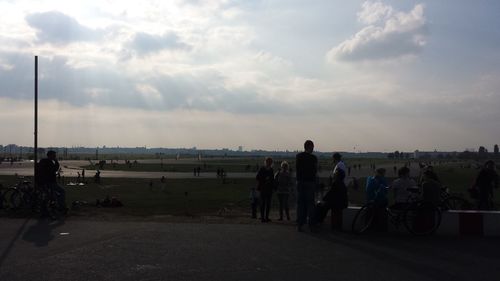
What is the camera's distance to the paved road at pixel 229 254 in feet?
25.7

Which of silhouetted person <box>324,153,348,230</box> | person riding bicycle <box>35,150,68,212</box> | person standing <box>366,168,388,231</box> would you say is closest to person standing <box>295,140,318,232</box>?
silhouetted person <box>324,153,348,230</box>

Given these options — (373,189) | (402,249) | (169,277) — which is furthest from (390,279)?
(373,189)

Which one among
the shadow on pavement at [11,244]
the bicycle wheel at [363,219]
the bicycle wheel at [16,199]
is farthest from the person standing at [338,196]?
the bicycle wheel at [16,199]

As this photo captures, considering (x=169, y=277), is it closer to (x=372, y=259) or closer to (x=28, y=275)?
(x=28, y=275)

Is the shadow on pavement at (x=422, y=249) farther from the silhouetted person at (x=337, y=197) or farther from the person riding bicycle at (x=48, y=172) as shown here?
the person riding bicycle at (x=48, y=172)

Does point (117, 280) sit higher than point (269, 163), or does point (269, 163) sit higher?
point (269, 163)

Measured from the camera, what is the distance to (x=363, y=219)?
1184 centimetres

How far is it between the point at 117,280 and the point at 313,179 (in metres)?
5.71

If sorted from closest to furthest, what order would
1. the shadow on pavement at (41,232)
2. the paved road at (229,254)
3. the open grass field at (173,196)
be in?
the paved road at (229,254)
the shadow on pavement at (41,232)
the open grass field at (173,196)

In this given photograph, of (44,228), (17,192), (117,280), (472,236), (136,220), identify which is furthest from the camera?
(17,192)

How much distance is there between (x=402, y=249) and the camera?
9820 millimetres

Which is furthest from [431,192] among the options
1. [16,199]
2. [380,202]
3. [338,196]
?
[16,199]

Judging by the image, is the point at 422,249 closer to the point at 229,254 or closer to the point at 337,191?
the point at 337,191

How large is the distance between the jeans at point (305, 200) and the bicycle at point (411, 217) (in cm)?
104
